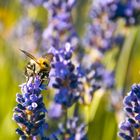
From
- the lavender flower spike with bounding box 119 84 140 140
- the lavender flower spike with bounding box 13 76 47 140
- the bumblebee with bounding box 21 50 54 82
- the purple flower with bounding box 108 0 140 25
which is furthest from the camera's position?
the purple flower with bounding box 108 0 140 25

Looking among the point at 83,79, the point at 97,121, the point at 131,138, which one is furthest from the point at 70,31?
the point at 131,138

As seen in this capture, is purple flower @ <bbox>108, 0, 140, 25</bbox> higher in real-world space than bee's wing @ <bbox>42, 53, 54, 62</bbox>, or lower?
higher

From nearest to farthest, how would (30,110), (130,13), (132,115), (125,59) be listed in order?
(30,110)
(132,115)
(130,13)
(125,59)

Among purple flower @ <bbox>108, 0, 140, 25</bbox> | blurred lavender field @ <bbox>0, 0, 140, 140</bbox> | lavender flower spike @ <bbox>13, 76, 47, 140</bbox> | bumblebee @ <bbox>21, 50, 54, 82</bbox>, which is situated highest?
purple flower @ <bbox>108, 0, 140, 25</bbox>

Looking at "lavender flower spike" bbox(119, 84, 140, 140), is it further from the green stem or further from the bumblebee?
the green stem

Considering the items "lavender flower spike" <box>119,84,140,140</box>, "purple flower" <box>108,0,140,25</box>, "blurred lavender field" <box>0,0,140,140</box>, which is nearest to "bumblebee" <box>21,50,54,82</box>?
"blurred lavender field" <box>0,0,140,140</box>

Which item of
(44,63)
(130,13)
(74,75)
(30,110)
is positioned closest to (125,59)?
(130,13)

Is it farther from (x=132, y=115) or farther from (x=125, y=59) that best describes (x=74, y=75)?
(x=125, y=59)

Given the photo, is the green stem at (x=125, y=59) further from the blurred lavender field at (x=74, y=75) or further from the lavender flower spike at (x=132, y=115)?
the lavender flower spike at (x=132, y=115)

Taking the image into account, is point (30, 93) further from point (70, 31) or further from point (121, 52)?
point (121, 52)
